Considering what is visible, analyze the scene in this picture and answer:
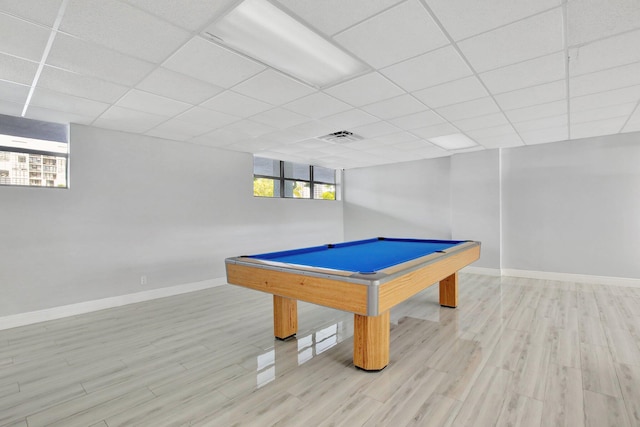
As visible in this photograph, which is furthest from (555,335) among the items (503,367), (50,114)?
(50,114)

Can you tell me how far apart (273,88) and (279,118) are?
88cm

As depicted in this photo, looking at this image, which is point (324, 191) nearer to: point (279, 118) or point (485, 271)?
point (485, 271)

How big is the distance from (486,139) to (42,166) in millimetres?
6275

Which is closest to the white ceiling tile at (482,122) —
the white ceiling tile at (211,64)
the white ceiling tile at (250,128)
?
the white ceiling tile at (250,128)

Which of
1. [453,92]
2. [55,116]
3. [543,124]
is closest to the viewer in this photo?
[453,92]

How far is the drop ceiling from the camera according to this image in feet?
5.82

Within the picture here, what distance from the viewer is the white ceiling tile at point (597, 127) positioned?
3.95m

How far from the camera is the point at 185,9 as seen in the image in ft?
5.65

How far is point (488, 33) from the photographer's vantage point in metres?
1.98

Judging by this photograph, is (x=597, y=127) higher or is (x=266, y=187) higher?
(x=597, y=127)

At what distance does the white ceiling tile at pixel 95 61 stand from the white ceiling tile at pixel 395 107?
2.20 m

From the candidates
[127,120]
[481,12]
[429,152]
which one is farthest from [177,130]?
[429,152]

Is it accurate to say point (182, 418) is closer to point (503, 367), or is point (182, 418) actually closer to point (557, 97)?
point (503, 367)

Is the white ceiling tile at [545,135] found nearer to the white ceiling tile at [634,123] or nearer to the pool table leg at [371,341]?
the white ceiling tile at [634,123]
